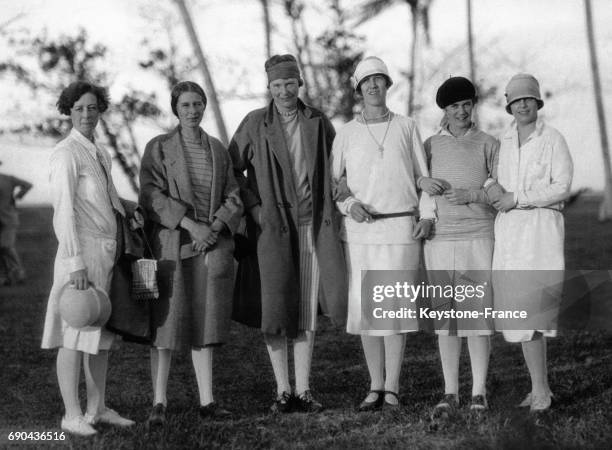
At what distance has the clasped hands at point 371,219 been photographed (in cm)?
575

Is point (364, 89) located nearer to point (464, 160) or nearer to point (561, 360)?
point (464, 160)

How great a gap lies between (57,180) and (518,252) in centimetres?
263

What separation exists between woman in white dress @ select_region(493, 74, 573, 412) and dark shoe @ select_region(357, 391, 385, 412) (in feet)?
2.84

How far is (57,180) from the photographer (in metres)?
5.22

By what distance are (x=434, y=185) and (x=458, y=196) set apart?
6.1 inches

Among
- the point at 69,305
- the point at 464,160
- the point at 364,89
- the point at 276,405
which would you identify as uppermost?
the point at 364,89

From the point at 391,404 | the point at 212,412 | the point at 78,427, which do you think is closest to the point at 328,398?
the point at 391,404

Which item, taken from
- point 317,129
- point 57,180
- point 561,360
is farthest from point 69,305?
point 561,360

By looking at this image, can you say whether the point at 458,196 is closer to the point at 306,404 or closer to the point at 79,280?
the point at 306,404

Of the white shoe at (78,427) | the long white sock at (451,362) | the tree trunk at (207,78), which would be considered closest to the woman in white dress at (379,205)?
the long white sock at (451,362)

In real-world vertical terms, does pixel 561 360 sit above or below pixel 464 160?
below

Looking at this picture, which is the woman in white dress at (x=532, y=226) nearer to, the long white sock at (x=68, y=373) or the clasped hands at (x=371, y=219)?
the clasped hands at (x=371, y=219)

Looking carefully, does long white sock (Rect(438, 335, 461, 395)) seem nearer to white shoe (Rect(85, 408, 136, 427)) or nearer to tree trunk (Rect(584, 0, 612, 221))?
white shoe (Rect(85, 408, 136, 427))

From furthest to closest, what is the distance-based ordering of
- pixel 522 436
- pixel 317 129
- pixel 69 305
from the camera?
pixel 317 129 → pixel 69 305 → pixel 522 436
